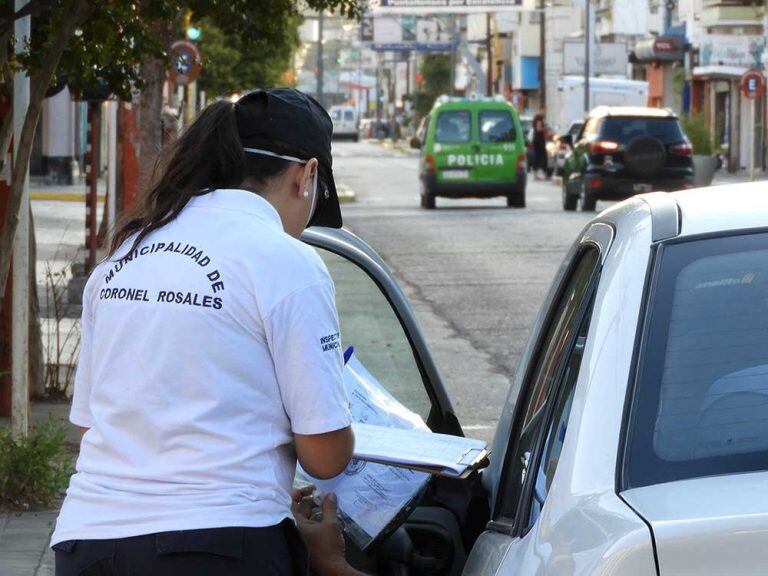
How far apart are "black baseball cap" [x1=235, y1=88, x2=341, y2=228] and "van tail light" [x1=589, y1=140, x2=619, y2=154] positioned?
2321 centimetres

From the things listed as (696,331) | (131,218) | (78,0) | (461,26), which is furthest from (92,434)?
(461,26)

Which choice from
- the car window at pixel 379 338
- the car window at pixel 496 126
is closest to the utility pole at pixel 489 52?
the car window at pixel 496 126

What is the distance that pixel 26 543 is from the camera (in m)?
6.10

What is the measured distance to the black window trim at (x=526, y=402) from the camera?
2861 millimetres

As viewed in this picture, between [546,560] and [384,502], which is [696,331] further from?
[384,502]

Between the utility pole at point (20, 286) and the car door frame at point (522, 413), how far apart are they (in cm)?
368

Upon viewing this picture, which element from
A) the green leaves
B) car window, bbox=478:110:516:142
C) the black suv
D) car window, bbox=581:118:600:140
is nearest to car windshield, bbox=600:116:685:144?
the black suv

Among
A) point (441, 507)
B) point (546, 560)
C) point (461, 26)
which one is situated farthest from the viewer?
point (461, 26)

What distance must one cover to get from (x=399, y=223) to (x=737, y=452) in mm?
22816

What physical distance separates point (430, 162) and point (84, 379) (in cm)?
2569

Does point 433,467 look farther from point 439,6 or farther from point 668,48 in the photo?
point 668,48

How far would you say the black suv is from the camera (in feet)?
84.0

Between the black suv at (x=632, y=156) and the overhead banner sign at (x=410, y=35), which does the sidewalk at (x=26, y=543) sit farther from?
the overhead banner sign at (x=410, y=35)

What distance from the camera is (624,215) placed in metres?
2.98
